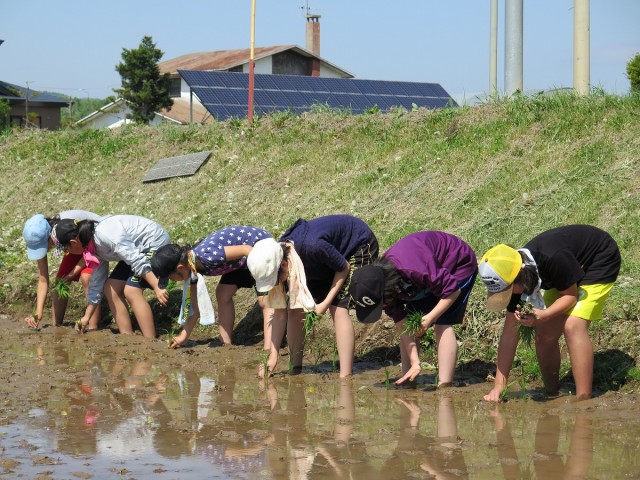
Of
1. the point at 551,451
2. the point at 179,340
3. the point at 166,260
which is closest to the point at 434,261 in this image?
the point at 551,451

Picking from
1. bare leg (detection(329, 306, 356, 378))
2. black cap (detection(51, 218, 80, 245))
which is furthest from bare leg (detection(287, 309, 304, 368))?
black cap (detection(51, 218, 80, 245))

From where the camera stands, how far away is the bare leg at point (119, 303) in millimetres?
9250

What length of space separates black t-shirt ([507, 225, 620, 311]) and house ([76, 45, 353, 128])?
40.2m

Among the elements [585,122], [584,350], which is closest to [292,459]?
[584,350]

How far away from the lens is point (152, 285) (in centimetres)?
861

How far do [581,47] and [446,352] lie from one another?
20.3 ft

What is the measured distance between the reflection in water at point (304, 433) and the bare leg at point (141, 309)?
1648mm

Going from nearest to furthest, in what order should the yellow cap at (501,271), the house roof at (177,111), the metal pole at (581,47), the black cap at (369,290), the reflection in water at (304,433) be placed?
the reflection in water at (304,433), the yellow cap at (501,271), the black cap at (369,290), the metal pole at (581,47), the house roof at (177,111)

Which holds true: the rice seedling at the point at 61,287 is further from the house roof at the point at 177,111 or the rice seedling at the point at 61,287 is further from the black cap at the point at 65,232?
the house roof at the point at 177,111

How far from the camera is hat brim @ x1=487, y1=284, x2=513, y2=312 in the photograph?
587cm

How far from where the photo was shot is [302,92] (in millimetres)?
20062

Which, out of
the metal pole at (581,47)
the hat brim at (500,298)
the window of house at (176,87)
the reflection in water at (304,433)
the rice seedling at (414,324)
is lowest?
the reflection in water at (304,433)

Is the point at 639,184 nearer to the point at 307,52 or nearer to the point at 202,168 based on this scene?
the point at 202,168

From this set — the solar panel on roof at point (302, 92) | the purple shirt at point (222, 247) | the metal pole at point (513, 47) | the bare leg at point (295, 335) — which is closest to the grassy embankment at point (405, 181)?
the metal pole at point (513, 47)
